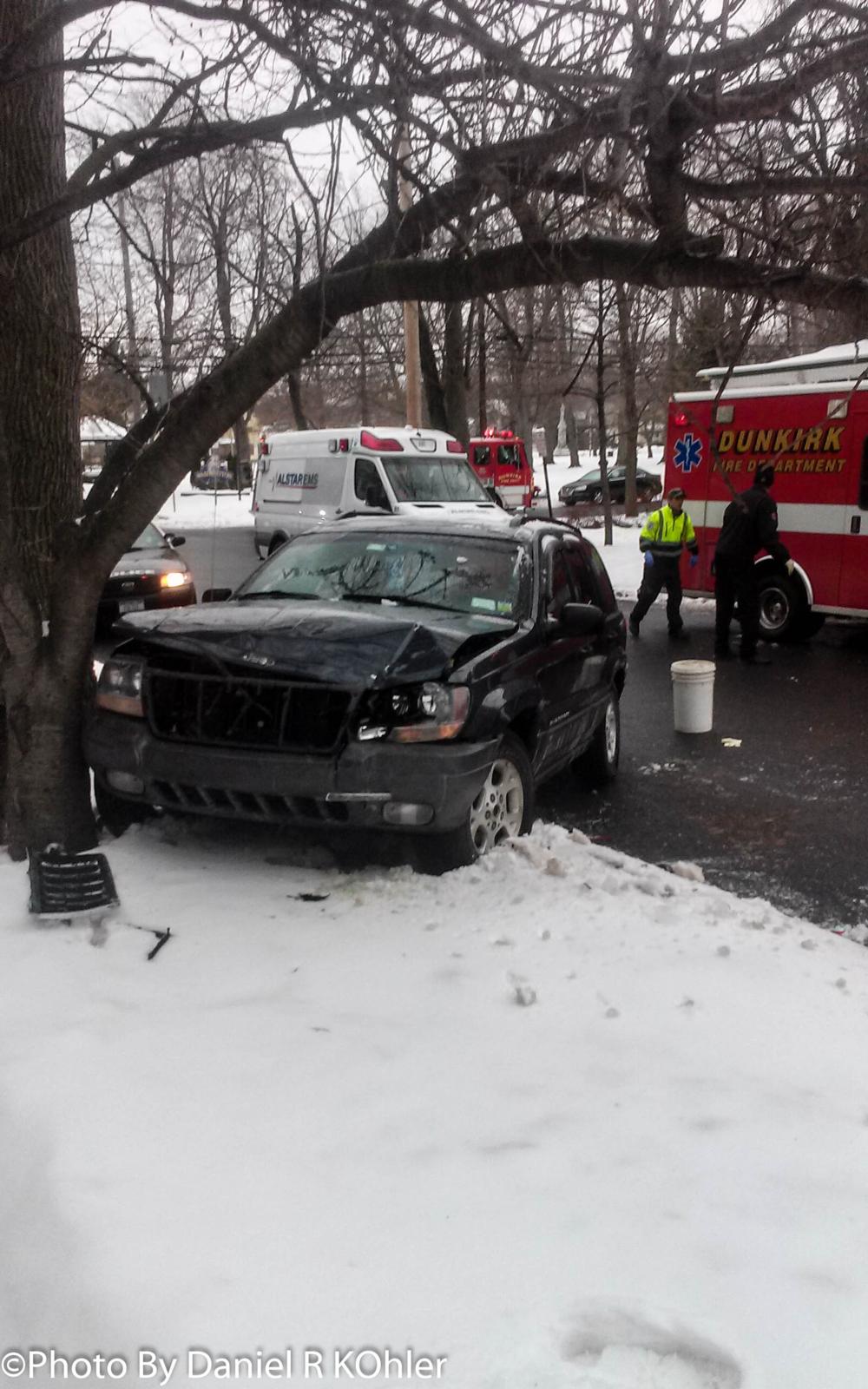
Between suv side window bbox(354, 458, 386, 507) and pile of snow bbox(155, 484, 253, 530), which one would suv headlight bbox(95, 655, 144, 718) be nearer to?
suv side window bbox(354, 458, 386, 507)

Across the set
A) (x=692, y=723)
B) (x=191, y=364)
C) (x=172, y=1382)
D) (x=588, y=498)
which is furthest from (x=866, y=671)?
(x=588, y=498)

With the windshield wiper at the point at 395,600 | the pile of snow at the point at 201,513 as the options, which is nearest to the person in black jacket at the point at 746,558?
Result: the windshield wiper at the point at 395,600

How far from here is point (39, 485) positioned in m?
5.62

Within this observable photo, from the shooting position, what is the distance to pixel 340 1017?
12.5 feet

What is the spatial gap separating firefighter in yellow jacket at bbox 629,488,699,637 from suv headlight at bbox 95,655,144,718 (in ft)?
30.1

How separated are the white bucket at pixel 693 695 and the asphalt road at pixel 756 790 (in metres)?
0.09

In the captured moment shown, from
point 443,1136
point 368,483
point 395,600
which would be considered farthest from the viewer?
point 368,483

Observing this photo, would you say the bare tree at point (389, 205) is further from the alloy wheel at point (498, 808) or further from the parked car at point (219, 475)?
the alloy wheel at point (498, 808)

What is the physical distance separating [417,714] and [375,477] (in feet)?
45.2

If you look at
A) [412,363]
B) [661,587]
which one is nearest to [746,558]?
[661,587]

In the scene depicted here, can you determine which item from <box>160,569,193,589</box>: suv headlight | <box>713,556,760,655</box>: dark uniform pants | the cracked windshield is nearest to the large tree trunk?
the cracked windshield

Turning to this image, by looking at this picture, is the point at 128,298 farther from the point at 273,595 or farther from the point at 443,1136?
the point at 443,1136

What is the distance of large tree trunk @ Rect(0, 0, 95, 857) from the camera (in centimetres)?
525

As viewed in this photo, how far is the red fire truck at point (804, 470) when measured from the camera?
12.5 metres
